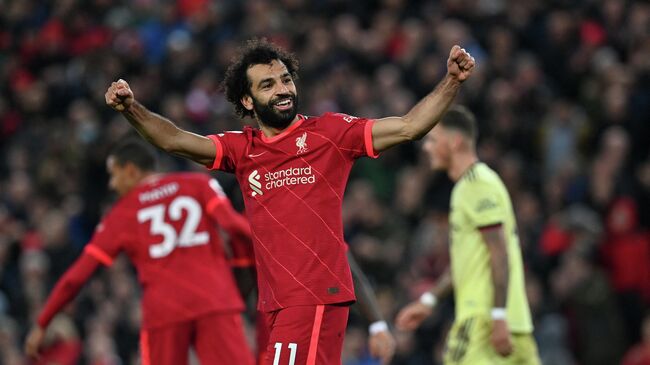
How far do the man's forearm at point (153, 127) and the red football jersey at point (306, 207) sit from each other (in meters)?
0.45

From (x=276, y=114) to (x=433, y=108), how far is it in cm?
90

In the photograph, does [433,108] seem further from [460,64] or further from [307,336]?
[307,336]

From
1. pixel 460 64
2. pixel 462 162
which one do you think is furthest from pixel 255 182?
pixel 462 162

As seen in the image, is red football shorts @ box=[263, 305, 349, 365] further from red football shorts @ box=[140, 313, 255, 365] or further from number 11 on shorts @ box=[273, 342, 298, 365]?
red football shorts @ box=[140, 313, 255, 365]

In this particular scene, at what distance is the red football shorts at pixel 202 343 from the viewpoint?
8.39m

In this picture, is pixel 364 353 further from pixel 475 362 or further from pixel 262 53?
pixel 262 53

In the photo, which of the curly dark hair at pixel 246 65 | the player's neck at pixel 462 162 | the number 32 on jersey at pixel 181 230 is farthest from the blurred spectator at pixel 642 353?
the curly dark hair at pixel 246 65

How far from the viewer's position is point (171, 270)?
857 centimetres

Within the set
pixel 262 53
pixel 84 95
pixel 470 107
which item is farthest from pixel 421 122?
pixel 84 95

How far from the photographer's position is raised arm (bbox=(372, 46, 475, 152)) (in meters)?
6.00

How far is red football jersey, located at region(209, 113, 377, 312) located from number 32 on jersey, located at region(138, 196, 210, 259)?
2109mm

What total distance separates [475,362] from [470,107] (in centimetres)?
686

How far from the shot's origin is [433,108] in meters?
6.09

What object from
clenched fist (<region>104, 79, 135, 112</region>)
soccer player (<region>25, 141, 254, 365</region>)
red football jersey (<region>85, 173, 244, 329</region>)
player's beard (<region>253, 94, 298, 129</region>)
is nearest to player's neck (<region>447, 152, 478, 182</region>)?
soccer player (<region>25, 141, 254, 365</region>)
